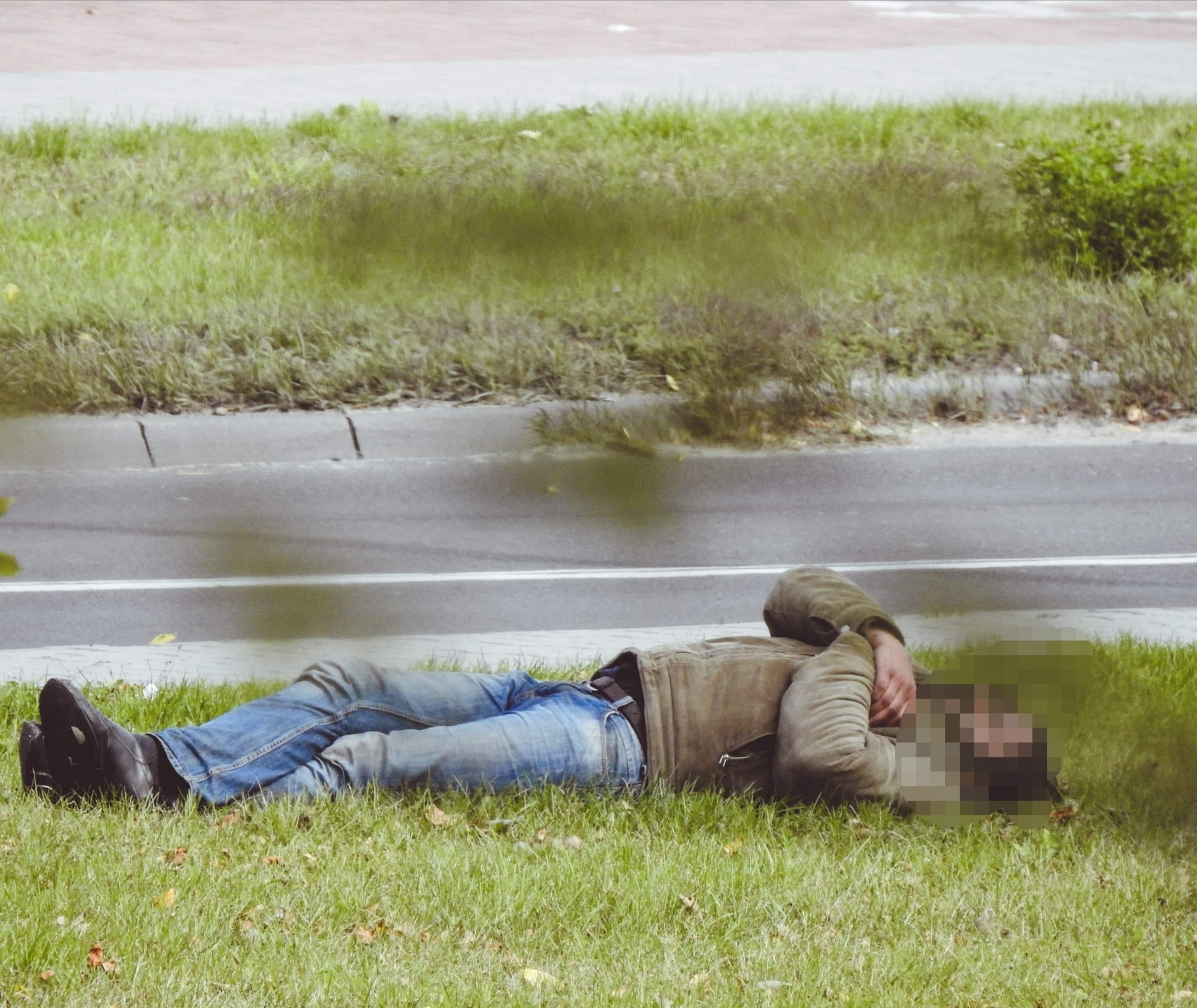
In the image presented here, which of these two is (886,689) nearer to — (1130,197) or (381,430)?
(381,430)

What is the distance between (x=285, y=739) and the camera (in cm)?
314

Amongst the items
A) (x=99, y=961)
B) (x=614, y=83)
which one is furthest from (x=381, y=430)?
(x=99, y=961)

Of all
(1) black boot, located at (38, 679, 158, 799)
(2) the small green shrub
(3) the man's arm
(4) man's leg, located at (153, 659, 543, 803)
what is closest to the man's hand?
(3) the man's arm

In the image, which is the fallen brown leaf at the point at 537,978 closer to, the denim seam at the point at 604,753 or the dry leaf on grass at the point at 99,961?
the dry leaf on grass at the point at 99,961

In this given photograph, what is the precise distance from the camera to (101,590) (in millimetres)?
4918

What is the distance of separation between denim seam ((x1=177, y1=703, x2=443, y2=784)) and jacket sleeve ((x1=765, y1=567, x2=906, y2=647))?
0.86 m

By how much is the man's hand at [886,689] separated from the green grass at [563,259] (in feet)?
5.68

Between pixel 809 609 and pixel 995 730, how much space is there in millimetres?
1596

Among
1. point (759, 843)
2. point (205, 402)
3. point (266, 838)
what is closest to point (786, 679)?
point (759, 843)

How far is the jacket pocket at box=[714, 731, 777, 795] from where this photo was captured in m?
3.19

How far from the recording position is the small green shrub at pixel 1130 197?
112 centimetres

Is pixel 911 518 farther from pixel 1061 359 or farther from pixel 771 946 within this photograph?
pixel 771 946

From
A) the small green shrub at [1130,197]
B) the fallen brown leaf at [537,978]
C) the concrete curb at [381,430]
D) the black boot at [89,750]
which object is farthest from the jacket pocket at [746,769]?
the small green shrub at [1130,197]

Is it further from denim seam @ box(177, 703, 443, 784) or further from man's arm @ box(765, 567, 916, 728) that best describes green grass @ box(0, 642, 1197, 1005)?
man's arm @ box(765, 567, 916, 728)
